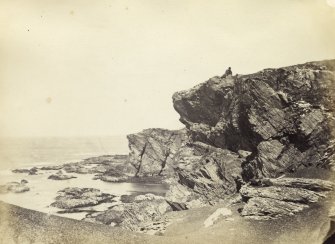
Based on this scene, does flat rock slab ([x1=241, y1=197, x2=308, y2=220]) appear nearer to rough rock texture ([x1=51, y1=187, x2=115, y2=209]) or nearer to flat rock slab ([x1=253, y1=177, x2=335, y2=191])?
flat rock slab ([x1=253, y1=177, x2=335, y2=191])

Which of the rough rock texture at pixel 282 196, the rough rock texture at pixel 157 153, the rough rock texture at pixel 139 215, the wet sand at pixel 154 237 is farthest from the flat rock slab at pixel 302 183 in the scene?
the rough rock texture at pixel 157 153

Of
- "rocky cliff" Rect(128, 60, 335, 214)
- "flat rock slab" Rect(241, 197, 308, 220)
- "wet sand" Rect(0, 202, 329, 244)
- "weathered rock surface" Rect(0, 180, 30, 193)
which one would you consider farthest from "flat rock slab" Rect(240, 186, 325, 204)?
"weathered rock surface" Rect(0, 180, 30, 193)

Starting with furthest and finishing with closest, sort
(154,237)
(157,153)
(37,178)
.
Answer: (157,153), (37,178), (154,237)

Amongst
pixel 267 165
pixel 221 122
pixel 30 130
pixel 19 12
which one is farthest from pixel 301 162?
pixel 19 12

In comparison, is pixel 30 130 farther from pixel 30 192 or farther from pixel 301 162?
pixel 301 162

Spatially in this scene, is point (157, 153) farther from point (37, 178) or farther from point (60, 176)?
point (37, 178)

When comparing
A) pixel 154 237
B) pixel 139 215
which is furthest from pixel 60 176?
pixel 154 237

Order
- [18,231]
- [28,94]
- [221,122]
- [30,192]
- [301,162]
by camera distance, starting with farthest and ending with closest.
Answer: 1. [221,122]
2. [301,162]
3. [30,192]
4. [28,94]
5. [18,231]
